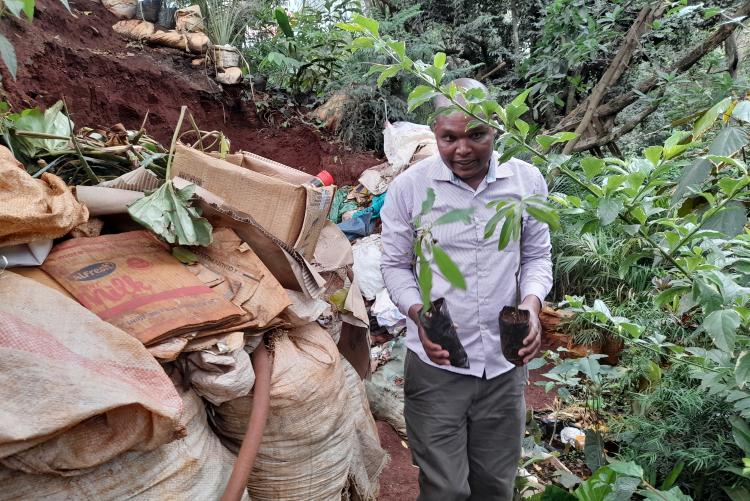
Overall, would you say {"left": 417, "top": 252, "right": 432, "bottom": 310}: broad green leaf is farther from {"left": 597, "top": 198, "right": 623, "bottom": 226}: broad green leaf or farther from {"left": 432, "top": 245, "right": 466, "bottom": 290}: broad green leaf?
{"left": 597, "top": 198, "right": 623, "bottom": 226}: broad green leaf

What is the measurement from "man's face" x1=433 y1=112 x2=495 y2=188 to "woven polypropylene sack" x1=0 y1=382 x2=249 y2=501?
1040mm

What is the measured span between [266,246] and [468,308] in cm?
69

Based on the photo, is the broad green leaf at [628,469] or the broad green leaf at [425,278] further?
the broad green leaf at [628,469]

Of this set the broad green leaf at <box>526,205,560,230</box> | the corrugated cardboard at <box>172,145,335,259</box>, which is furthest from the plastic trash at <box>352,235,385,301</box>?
the broad green leaf at <box>526,205,560,230</box>

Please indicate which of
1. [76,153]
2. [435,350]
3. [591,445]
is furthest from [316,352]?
[591,445]

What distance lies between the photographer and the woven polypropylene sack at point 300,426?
1.69 m

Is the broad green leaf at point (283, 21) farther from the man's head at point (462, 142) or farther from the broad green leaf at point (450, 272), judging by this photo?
the broad green leaf at point (450, 272)

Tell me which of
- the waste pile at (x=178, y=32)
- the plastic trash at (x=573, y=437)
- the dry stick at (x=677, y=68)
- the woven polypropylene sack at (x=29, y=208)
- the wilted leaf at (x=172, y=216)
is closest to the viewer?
the woven polypropylene sack at (x=29, y=208)

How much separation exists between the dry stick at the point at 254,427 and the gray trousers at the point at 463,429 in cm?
59

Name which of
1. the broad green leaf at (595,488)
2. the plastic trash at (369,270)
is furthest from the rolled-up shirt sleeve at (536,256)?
the plastic trash at (369,270)

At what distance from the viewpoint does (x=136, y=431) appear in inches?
49.6

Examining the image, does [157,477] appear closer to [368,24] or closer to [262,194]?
[262,194]

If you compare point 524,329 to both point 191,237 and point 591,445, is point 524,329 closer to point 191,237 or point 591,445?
point 591,445

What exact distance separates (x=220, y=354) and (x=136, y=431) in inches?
12.1
